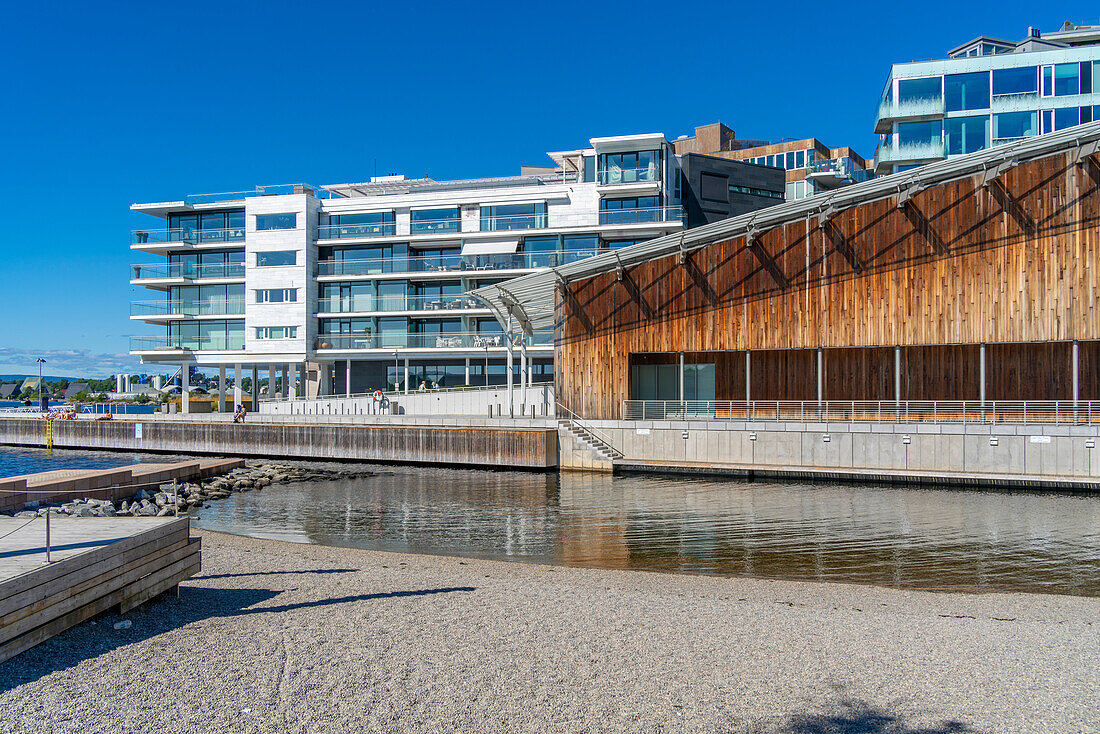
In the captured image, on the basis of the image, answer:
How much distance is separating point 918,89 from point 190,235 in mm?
47642

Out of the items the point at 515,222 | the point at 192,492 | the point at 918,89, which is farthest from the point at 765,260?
the point at 192,492

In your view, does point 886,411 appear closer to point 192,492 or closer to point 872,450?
point 872,450

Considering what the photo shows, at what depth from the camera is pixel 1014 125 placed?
40.9 metres

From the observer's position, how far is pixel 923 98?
42.9 metres

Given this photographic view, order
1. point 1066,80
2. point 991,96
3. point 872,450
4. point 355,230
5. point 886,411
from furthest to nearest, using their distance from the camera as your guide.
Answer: point 355,230, point 991,96, point 1066,80, point 886,411, point 872,450

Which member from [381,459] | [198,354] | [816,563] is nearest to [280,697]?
[816,563]

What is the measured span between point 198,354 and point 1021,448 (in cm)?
4698

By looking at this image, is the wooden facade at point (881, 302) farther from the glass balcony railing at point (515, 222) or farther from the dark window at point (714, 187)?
the dark window at point (714, 187)

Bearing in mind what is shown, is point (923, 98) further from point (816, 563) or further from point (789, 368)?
point (816, 563)

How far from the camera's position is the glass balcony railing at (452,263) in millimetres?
45594

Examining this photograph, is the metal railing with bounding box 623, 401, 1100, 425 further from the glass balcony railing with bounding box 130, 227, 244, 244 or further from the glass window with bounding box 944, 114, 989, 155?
the glass balcony railing with bounding box 130, 227, 244, 244

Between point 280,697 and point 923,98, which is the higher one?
point 923,98

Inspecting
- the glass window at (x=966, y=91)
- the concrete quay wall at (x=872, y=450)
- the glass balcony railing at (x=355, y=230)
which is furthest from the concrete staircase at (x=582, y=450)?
the glass window at (x=966, y=91)

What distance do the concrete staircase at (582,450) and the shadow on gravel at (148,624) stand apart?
1994 cm
